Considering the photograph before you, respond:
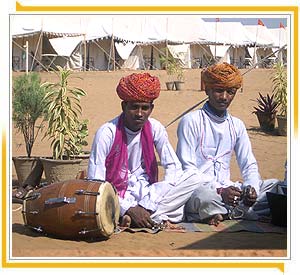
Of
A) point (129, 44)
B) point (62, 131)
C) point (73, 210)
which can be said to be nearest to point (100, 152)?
point (73, 210)

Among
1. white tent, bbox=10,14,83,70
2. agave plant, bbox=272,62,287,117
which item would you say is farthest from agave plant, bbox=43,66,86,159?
white tent, bbox=10,14,83,70

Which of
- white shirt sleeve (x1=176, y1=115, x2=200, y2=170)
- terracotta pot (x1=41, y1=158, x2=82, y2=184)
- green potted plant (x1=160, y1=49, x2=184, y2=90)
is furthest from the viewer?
green potted plant (x1=160, y1=49, x2=184, y2=90)

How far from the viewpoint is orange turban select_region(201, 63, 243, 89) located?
17.4 feet

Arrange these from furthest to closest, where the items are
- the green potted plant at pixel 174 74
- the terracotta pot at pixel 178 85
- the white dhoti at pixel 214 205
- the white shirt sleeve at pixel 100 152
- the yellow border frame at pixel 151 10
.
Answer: the green potted plant at pixel 174 74 → the terracotta pot at pixel 178 85 → the white dhoti at pixel 214 205 → the white shirt sleeve at pixel 100 152 → the yellow border frame at pixel 151 10

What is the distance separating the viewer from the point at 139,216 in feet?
16.2

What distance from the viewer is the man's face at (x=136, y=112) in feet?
16.4

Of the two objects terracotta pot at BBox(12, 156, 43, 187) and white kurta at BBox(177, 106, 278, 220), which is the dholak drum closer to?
white kurta at BBox(177, 106, 278, 220)

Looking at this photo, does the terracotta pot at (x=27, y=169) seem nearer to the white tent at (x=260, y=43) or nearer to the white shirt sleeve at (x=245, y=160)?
the white shirt sleeve at (x=245, y=160)

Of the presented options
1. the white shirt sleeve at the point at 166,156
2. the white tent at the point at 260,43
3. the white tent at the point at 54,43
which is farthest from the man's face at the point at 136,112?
the white tent at the point at 260,43

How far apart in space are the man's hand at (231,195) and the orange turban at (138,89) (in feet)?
3.53

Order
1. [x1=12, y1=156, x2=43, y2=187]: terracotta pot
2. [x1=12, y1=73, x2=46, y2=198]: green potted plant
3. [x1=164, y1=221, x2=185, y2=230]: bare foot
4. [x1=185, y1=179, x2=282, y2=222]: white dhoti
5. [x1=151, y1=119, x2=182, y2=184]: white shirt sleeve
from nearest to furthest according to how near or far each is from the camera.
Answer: [x1=164, y1=221, x2=185, y2=230]: bare foot, [x1=185, y1=179, x2=282, y2=222]: white dhoti, [x1=151, y1=119, x2=182, y2=184]: white shirt sleeve, [x1=12, y1=156, x2=43, y2=187]: terracotta pot, [x1=12, y1=73, x2=46, y2=198]: green potted plant

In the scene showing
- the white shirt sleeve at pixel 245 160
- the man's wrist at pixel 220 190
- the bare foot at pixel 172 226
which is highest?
the white shirt sleeve at pixel 245 160

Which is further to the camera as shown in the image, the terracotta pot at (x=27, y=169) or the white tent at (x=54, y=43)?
the white tent at (x=54, y=43)

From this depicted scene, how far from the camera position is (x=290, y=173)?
388cm
